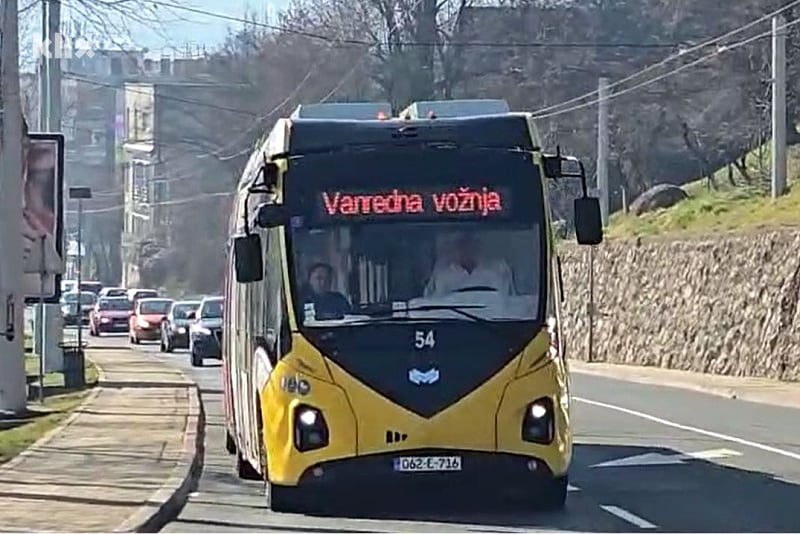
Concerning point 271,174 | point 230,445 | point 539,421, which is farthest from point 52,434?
point 539,421

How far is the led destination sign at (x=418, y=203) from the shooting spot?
1435 cm

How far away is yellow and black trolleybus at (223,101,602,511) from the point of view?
1373cm

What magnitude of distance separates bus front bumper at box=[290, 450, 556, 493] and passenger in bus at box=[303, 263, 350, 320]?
1.12 m

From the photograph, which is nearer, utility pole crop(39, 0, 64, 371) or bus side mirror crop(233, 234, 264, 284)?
bus side mirror crop(233, 234, 264, 284)

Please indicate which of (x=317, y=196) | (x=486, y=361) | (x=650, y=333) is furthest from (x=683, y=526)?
(x=650, y=333)

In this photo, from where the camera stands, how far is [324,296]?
46.4ft

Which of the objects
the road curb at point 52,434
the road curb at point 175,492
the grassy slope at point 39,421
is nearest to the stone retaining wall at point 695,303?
the grassy slope at point 39,421

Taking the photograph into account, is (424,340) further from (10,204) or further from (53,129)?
(53,129)

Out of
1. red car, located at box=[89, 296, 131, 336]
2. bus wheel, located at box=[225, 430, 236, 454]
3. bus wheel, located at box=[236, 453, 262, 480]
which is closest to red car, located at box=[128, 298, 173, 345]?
red car, located at box=[89, 296, 131, 336]

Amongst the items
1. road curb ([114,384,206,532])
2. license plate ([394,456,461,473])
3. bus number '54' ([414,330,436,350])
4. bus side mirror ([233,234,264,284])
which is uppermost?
bus side mirror ([233,234,264,284])

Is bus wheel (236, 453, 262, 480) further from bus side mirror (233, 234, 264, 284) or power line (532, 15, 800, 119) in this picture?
power line (532, 15, 800, 119)

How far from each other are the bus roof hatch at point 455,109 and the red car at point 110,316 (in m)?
56.4

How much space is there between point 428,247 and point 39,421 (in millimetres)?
10889

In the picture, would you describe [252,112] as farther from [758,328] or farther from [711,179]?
[758,328]
